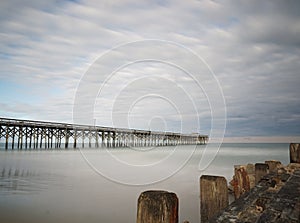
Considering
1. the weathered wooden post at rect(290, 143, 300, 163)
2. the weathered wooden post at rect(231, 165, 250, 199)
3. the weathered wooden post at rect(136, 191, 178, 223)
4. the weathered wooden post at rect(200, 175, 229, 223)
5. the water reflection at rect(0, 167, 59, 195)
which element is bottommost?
the water reflection at rect(0, 167, 59, 195)

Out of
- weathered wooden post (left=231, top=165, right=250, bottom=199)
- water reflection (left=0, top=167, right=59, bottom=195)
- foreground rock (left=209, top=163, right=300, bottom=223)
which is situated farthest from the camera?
water reflection (left=0, top=167, right=59, bottom=195)

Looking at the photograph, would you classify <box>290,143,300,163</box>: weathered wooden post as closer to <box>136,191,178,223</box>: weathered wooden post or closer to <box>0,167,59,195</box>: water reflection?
<box>136,191,178,223</box>: weathered wooden post

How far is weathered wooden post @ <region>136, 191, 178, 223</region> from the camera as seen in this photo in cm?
167

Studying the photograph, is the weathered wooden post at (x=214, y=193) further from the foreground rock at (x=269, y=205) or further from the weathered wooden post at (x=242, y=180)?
the weathered wooden post at (x=242, y=180)

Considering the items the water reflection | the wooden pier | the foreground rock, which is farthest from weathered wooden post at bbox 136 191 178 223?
the wooden pier

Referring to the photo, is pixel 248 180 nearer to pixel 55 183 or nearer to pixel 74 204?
pixel 74 204

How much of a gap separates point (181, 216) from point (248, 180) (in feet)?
6.66

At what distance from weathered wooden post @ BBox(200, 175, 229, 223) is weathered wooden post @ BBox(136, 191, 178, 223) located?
156cm

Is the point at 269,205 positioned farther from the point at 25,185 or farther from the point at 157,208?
the point at 25,185

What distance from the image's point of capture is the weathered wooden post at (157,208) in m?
1.67

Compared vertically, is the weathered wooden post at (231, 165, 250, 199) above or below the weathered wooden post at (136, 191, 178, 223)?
below

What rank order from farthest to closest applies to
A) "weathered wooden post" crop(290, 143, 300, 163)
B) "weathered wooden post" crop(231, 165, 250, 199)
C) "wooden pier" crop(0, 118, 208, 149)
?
"wooden pier" crop(0, 118, 208, 149) < "weathered wooden post" crop(231, 165, 250, 199) < "weathered wooden post" crop(290, 143, 300, 163)

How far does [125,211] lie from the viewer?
684 cm

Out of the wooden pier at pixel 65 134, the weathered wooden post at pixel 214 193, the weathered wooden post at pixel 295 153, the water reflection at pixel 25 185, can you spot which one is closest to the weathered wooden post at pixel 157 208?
the weathered wooden post at pixel 214 193
